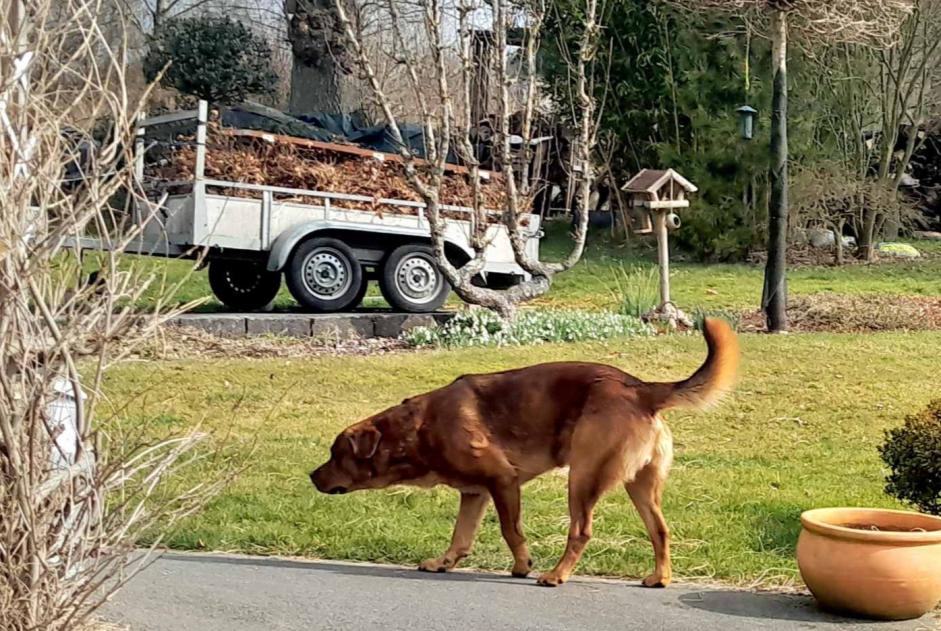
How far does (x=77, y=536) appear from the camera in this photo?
386 centimetres

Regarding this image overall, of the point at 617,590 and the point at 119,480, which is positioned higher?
the point at 119,480

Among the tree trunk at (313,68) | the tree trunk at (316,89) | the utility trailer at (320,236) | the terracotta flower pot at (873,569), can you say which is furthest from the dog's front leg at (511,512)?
the tree trunk at (316,89)

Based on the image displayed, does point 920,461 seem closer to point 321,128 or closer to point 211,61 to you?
point 321,128

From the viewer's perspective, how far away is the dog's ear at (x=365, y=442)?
6098 millimetres

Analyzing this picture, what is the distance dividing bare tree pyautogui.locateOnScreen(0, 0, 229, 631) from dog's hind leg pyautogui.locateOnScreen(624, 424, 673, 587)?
2487mm

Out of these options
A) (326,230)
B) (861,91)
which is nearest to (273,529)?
(326,230)

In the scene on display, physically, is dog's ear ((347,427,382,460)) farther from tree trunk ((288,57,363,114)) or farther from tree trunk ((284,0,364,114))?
tree trunk ((288,57,363,114))

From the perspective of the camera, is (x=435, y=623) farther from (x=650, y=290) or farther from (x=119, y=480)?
(x=650, y=290)

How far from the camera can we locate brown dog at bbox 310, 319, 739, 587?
558 cm

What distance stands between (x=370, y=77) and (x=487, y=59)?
9.30ft

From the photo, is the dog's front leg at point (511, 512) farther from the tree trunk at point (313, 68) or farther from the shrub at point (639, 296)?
the tree trunk at point (313, 68)

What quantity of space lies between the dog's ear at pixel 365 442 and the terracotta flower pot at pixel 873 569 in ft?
7.18

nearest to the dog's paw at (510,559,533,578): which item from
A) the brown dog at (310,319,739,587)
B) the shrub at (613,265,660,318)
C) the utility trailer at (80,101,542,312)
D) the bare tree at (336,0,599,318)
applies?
the brown dog at (310,319,739,587)

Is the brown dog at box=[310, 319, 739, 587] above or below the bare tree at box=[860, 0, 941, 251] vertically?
below
